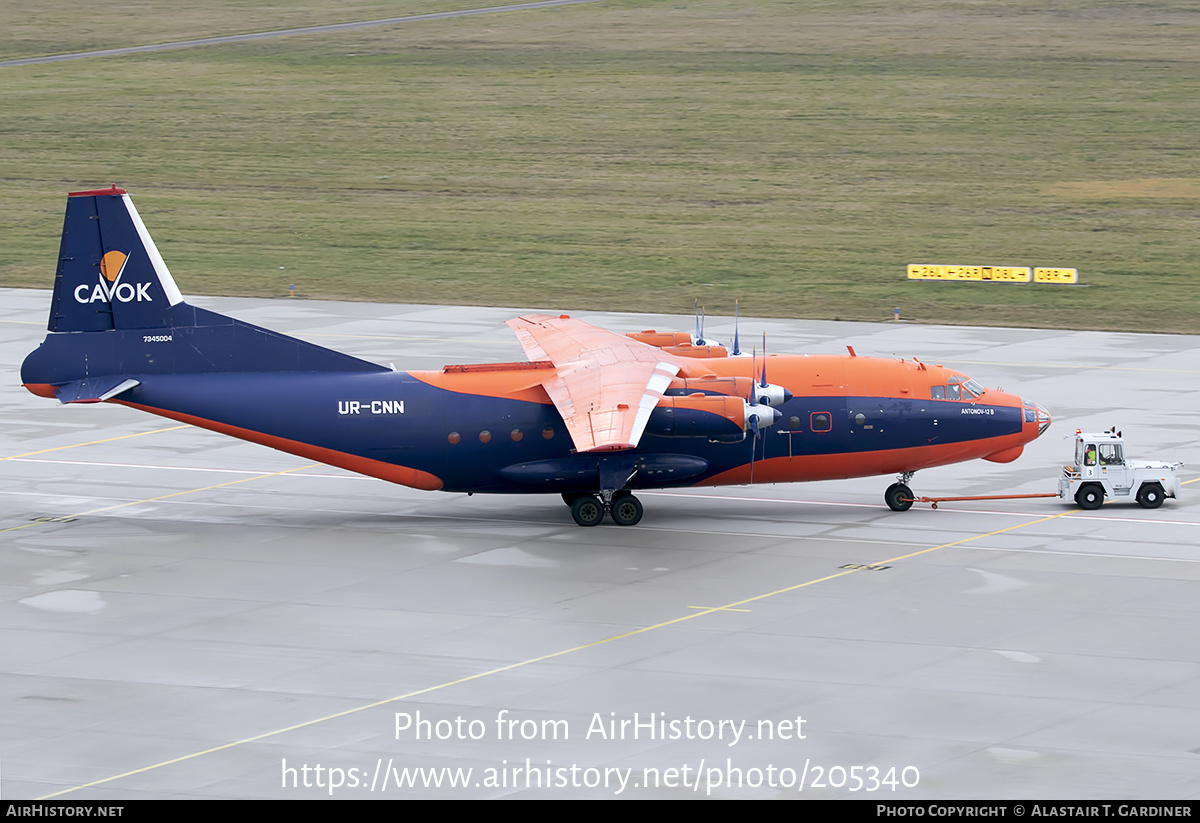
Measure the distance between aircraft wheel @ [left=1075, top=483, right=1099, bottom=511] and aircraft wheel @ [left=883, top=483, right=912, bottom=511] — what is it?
4.11 meters

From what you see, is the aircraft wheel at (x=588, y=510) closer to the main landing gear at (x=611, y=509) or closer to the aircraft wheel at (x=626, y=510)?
the main landing gear at (x=611, y=509)

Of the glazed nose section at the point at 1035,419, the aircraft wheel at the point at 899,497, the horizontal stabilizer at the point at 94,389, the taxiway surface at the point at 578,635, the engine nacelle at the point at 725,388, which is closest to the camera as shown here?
the taxiway surface at the point at 578,635

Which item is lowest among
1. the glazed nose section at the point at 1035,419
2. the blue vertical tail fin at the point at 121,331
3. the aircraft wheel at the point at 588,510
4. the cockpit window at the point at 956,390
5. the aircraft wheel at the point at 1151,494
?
the aircraft wheel at the point at 588,510

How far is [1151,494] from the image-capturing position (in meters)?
44.0

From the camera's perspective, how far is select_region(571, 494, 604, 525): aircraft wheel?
4309 centimetres

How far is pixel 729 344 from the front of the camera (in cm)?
6469

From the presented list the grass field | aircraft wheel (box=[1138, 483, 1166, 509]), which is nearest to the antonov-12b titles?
aircraft wheel (box=[1138, 483, 1166, 509])

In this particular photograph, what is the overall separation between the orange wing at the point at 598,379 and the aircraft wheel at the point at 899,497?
6.38m

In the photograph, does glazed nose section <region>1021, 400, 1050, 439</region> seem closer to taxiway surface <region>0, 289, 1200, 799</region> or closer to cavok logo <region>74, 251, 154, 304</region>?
taxiway surface <region>0, 289, 1200, 799</region>

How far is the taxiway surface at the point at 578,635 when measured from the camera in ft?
92.1

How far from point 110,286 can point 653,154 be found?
63348mm

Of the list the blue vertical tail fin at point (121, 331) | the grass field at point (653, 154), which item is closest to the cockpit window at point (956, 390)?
the blue vertical tail fin at point (121, 331)

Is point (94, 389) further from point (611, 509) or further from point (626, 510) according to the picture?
point (626, 510)

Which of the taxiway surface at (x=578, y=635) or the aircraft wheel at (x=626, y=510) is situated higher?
the aircraft wheel at (x=626, y=510)
